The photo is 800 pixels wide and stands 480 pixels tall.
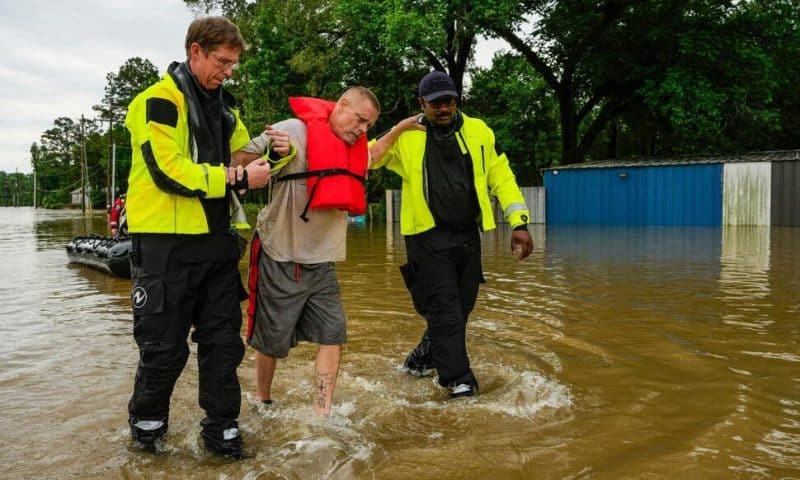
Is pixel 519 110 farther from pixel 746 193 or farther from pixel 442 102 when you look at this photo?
pixel 442 102

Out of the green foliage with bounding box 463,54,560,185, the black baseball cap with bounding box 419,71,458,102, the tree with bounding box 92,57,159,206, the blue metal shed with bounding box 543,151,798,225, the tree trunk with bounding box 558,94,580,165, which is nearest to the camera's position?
the black baseball cap with bounding box 419,71,458,102

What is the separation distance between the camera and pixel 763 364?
4586 mm

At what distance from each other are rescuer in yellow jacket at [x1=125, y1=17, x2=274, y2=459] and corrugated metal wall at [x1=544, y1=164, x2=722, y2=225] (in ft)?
77.7

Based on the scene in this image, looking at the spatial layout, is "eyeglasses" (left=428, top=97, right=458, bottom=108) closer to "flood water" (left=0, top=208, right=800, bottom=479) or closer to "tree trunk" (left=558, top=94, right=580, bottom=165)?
"flood water" (left=0, top=208, right=800, bottom=479)

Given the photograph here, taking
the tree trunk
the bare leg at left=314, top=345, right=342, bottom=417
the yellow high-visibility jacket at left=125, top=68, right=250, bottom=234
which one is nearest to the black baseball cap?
the yellow high-visibility jacket at left=125, top=68, right=250, bottom=234

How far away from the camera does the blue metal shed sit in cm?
2302

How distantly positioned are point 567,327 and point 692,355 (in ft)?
4.31

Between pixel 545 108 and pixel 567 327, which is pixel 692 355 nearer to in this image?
pixel 567 327

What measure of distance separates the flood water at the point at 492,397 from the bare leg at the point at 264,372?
0.29ft

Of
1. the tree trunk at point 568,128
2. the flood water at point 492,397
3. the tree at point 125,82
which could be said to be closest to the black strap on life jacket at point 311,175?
the flood water at point 492,397

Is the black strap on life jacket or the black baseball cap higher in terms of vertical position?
the black baseball cap

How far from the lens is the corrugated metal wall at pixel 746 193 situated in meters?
22.8

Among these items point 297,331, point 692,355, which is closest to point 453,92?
point 297,331

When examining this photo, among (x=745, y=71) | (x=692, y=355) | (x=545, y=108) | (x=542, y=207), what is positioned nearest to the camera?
(x=692, y=355)
